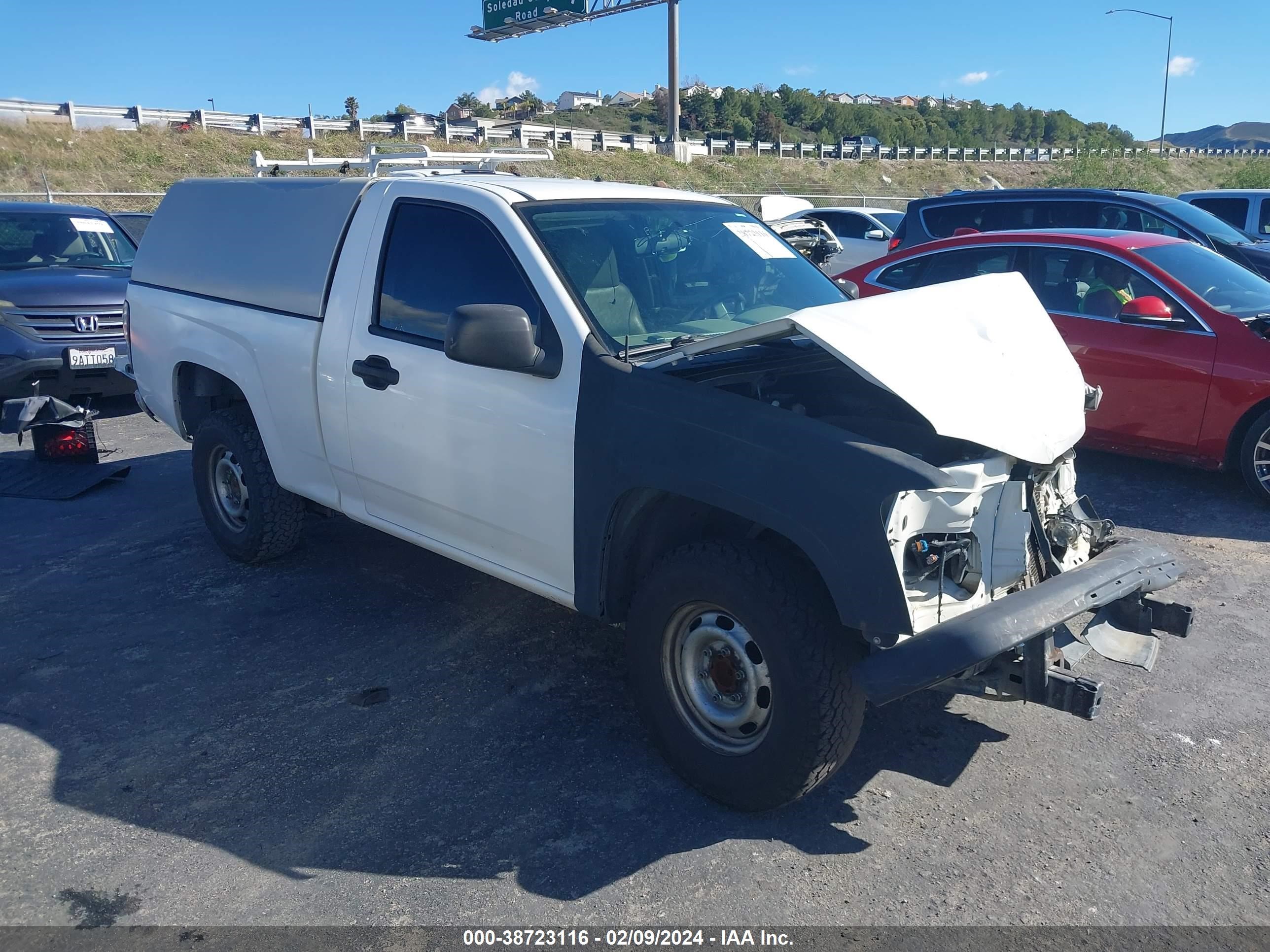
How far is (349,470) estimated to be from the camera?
15.5 ft

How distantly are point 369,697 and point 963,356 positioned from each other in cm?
267

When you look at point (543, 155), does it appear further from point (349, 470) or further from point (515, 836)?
point (515, 836)

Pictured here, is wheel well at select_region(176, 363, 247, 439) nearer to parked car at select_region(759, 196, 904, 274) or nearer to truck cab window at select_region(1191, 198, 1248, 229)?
parked car at select_region(759, 196, 904, 274)

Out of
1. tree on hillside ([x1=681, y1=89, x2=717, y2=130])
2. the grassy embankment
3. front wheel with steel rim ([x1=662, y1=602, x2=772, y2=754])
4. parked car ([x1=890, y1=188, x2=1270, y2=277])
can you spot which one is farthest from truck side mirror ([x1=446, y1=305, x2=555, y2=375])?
tree on hillside ([x1=681, y1=89, x2=717, y2=130])

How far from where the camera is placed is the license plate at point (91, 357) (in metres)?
8.80

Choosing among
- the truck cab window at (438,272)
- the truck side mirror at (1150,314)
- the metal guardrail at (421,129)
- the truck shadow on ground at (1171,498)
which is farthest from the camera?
the metal guardrail at (421,129)

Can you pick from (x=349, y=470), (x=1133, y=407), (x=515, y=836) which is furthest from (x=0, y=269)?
(x=1133, y=407)

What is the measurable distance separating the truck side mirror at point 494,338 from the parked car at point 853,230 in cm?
1341

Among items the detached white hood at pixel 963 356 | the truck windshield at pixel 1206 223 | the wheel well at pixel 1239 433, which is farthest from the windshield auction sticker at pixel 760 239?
the truck windshield at pixel 1206 223

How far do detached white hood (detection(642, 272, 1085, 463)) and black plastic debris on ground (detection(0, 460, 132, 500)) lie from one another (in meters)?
5.37

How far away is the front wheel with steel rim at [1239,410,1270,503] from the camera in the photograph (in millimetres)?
6289

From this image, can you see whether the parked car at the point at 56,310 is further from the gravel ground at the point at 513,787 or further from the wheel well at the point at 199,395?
the gravel ground at the point at 513,787

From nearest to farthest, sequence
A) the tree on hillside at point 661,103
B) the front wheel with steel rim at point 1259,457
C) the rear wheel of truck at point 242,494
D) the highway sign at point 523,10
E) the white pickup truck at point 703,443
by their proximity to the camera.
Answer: the white pickup truck at point 703,443
the rear wheel of truck at point 242,494
the front wheel with steel rim at point 1259,457
the highway sign at point 523,10
the tree on hillside at point 661,103

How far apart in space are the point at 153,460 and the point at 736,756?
6.41 meters
